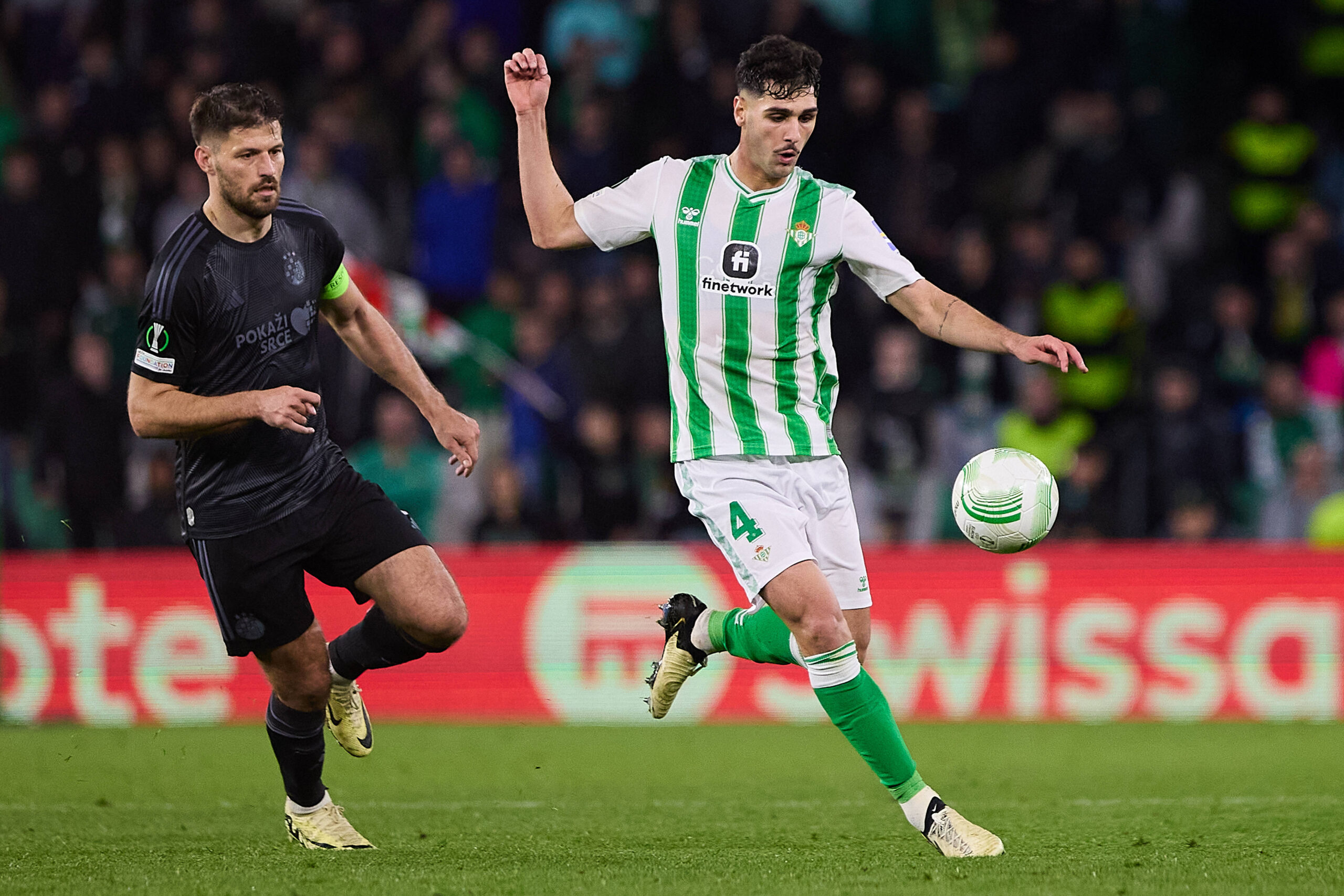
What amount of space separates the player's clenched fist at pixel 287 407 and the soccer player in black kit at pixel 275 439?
5cm

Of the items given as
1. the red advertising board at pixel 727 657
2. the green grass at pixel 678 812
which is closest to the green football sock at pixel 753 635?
the green grass at pixel 678 812

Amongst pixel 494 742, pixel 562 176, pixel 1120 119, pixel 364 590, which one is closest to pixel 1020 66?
pixel 1120 119

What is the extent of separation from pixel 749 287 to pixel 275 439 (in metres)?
1.68

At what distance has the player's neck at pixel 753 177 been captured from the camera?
5879mm

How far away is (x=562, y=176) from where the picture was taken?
13.0 m

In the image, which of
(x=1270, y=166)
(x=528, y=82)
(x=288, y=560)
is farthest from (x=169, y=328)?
(x=1270, y=166)

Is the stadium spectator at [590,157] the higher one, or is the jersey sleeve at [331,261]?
the stadium spectator at [590,157]

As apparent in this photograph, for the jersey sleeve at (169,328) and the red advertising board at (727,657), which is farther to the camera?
the red advertising board at (727,657)

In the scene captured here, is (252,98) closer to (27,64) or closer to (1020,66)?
(1020,66)

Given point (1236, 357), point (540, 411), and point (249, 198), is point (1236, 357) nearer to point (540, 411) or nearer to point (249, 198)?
point (540, 411)

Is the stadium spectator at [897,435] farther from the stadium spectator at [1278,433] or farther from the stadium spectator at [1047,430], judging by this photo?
the stadium spectator at [1278,433]

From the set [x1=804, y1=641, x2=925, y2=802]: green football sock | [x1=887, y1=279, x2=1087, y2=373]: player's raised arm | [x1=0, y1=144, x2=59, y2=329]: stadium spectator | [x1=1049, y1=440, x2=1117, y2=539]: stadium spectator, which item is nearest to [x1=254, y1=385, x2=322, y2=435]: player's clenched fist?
[x1=804, y1=641, x2=925, y2=802]: green football sock

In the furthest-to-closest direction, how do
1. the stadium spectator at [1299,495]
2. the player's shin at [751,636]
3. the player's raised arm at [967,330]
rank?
the stadium spectator at [1299,495]
the player's shin at [751,636]
the player's raised arm at [967,330]

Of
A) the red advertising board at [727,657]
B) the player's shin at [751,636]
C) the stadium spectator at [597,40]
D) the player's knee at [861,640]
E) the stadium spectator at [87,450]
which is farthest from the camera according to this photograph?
the stadium spectator at [597,40]
